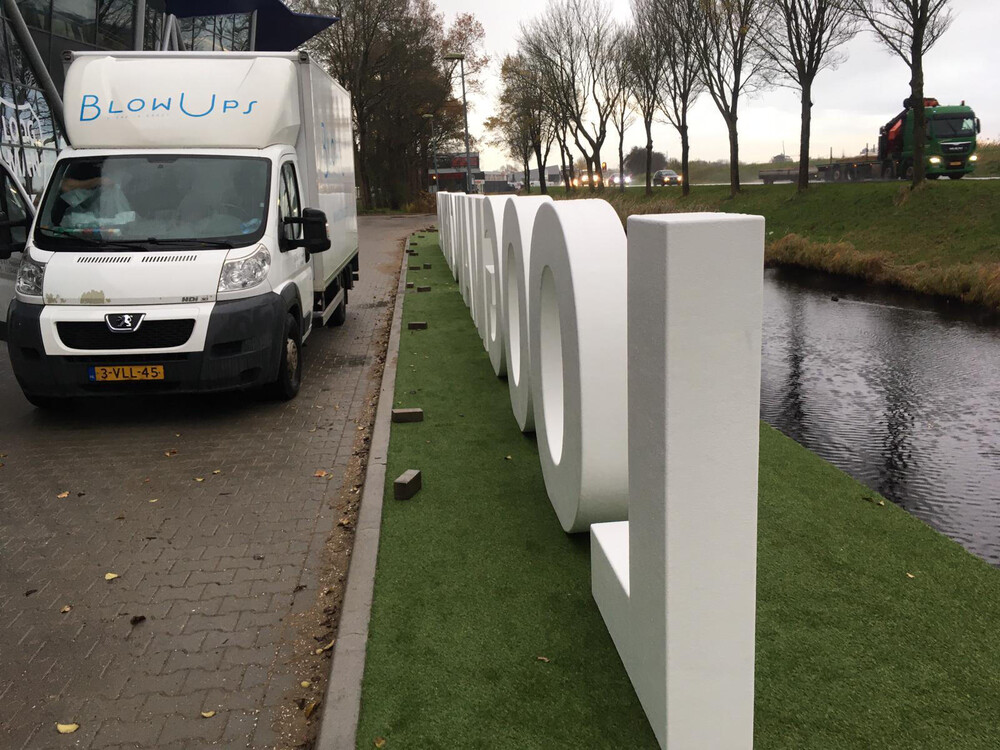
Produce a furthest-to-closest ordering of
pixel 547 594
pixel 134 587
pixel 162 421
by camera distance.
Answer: pixel 162 421 → pixel 134 587 → pixel 547 594

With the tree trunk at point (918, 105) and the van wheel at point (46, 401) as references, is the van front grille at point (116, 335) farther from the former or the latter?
the tree trunk at point (918, 105)

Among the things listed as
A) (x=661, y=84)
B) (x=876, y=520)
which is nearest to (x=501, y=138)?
(x=661, y=84)

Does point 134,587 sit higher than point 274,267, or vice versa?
point 274,267

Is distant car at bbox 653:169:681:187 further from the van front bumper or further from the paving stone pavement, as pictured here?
the paving stone pavement

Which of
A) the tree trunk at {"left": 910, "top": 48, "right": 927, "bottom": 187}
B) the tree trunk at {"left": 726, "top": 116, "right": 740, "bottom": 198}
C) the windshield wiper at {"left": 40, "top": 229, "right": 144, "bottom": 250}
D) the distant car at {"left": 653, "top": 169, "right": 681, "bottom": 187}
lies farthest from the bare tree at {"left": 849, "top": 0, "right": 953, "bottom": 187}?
the distant car at {"left": 653, "top": 169, "right": 681, "bottom": 187}

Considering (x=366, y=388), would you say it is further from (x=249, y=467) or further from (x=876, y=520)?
(x=876, y=520)

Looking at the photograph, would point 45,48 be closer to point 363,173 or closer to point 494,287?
point 494,287

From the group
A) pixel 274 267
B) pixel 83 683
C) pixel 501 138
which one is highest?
pixel 501 138

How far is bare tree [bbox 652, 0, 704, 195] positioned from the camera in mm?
37906

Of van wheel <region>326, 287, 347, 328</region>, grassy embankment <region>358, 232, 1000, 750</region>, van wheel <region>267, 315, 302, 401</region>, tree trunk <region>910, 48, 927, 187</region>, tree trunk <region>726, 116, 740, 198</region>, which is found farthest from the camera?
tree trunk <region>726, 116, 740, 198</region>

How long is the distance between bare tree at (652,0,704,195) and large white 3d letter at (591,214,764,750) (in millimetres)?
37941

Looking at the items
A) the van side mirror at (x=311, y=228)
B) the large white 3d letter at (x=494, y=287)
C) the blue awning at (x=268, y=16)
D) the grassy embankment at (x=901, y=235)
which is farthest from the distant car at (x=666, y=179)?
A: the van side mirror at (x=311, y=228)

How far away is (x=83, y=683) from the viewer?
148 inches

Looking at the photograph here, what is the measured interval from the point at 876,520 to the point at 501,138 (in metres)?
64.1
